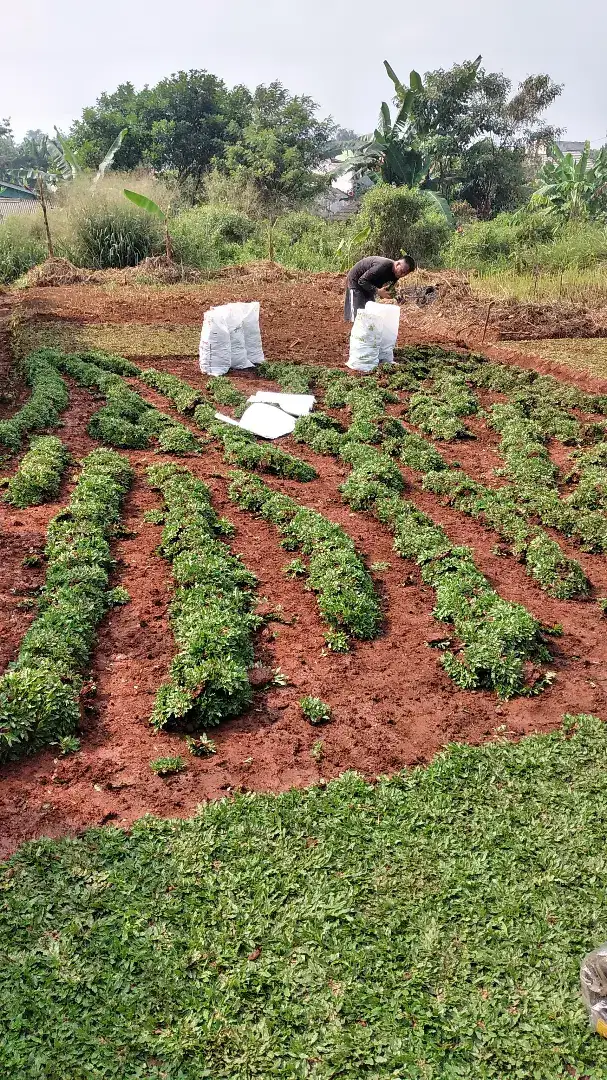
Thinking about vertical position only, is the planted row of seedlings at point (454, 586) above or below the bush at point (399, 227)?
→ below

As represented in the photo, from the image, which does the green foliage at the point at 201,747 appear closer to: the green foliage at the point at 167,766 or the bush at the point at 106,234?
the green foliage at the point at 167,766

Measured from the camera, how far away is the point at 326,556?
7023 mm

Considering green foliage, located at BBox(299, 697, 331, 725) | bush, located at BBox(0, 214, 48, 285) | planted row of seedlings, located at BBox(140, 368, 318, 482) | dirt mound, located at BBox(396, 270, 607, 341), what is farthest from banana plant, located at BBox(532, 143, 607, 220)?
green foliage, located at BBox(299, 697, 331, 725)

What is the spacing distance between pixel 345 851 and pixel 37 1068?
6.03 ft

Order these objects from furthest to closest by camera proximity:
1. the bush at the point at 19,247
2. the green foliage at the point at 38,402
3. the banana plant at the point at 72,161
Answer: the banana plant at the point at 72,161
the bush at the point at 19,247
the green foliage at the point at 38,402

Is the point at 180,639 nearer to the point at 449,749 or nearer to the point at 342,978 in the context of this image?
the point at 449,749

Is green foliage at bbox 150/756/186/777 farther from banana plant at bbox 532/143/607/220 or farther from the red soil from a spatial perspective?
banana plant at bbox 532/143/607/220

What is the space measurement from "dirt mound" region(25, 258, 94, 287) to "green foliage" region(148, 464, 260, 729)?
52.6 feet

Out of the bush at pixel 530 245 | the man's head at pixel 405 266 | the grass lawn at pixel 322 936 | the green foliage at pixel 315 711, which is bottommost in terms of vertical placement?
the grass lawn at pixel 322 936

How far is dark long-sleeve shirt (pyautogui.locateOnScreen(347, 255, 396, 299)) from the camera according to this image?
42.9 ft

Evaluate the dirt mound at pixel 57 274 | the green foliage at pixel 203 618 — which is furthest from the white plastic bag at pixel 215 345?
the dirt mound at pixel 57 274

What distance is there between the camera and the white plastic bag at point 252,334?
13.1 metres

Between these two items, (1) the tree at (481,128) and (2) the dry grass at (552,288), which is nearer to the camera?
(2) the dry grass at (552,288)

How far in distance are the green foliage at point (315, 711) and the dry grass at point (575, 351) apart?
34.4 ft
